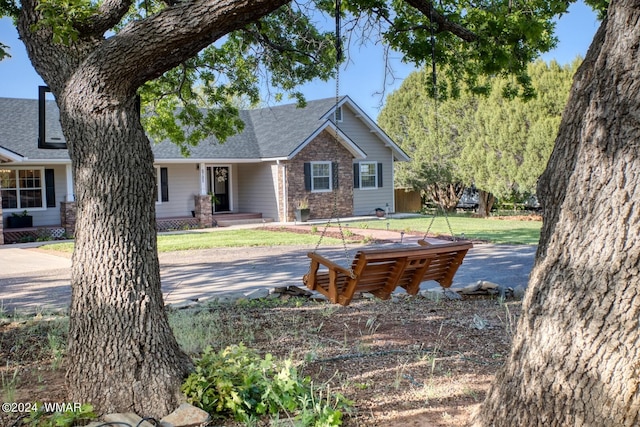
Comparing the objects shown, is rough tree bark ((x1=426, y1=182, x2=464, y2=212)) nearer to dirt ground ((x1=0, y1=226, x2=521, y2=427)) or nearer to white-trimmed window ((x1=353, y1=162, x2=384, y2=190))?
white-trimmed window ((x1=353, y1=162, x2=384, y2=190))

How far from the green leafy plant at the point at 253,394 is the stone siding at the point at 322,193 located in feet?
67.1

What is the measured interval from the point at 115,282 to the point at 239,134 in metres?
19.5

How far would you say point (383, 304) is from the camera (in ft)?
26.4

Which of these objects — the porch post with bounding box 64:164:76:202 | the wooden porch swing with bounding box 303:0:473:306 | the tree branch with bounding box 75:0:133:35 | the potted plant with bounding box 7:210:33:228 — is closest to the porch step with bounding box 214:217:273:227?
the porch post with bounding box 64:164:76:202

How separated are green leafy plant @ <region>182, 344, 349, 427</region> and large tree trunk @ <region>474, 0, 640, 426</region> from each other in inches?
51.4

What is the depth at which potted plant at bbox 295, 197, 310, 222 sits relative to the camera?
81.0ft

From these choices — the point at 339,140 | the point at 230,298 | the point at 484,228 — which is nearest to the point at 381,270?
the point at 230,298

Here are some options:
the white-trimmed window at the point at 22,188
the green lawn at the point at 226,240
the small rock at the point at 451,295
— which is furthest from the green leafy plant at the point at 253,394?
the white-trimmed window at the point at 22,188

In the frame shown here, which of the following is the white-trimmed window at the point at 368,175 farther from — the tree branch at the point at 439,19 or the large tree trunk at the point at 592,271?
the large tree trunk at the point at 592,271

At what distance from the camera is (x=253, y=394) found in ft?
13.6

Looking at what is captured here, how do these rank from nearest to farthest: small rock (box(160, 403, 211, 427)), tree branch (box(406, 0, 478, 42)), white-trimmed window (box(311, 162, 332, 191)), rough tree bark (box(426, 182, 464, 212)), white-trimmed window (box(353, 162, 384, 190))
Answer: small rock (box(160, 403, 211, 427)) < tree branch (box(406, 0, 478, 42)) < white-trimmed window (box(311, 162, 332, 191)) < white-trimmed window (box(353, 162, 384, 190)) < rough tree bark (box(426, 182, 464, 212))

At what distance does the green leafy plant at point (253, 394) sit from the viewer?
13.0 feet

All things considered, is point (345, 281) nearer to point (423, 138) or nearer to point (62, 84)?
point (62, 84)

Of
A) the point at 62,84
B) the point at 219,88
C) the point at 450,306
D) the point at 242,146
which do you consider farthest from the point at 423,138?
the point at 62,84
